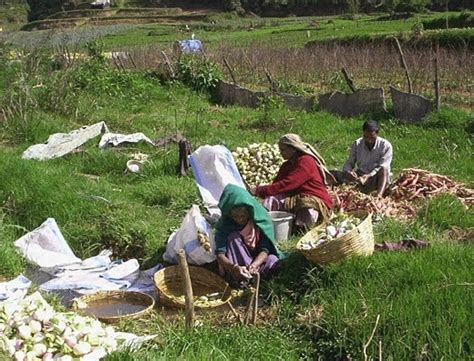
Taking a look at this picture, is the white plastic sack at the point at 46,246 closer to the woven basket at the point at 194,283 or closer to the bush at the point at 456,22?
the woven basket at the point at 194,283

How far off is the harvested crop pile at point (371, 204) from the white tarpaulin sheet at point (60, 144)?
3659 millimetres

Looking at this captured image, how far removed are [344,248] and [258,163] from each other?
113 inches

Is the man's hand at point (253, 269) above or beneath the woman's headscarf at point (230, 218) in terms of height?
beneath

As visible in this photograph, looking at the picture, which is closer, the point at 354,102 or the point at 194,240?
the point at 194,240

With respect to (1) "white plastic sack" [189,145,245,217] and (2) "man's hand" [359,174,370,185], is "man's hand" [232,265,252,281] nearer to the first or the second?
(1) "white plastic sack" [189,145,245,217]

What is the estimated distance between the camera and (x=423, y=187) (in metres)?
6.40

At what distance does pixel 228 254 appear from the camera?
4.96 metres

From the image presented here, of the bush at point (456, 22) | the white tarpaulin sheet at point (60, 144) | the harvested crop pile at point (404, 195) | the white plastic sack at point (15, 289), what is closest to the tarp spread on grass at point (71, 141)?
the white tarpaulin sheet at point (60, 144)

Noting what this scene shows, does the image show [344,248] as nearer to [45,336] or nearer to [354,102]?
[45,336]

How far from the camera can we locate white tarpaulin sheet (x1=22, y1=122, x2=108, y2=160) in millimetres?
8422

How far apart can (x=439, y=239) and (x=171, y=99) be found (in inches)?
349

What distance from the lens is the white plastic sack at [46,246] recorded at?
5438 mm

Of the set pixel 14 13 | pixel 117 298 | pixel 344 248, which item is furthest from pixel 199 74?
pixel 14 13

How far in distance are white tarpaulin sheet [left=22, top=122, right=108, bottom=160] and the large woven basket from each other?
481 cm
